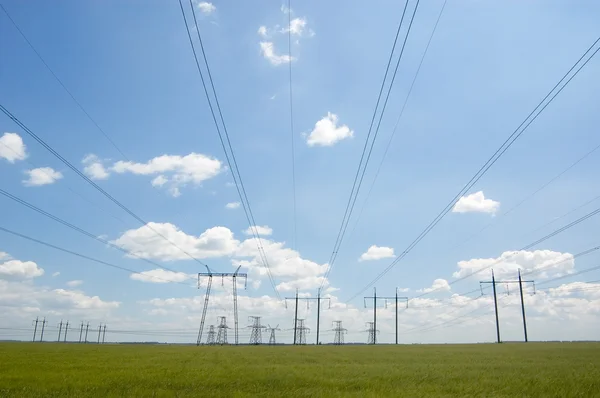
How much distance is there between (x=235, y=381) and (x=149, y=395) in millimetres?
6417

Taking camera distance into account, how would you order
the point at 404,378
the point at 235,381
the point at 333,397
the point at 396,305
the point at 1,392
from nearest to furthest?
the point at 333,397
the point at 1,392
the point at 235,381
the point at 404,378
the point at 396,305

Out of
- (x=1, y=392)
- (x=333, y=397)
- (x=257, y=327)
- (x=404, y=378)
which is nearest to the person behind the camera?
(x=333, y=397)

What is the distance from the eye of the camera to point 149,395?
16953 mm

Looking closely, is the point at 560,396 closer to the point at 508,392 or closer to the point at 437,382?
the point at 508,392

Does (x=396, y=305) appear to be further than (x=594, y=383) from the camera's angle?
Yes

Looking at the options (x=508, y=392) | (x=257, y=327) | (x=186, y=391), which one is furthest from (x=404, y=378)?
(x=257, y=327)

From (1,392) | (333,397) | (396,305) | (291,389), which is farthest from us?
(396,305)

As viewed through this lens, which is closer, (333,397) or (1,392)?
(333,397)

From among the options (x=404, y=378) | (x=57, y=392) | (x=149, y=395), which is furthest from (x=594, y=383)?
(x=57, y=392)

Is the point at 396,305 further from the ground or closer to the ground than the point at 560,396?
further from the ground

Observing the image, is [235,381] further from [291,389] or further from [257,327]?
[257,327]

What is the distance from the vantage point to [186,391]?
18.6 metres

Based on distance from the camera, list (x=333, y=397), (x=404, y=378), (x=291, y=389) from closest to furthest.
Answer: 1. (x=333, y=397)
2. (x=291, y=389)
3. (x=404, y=378)

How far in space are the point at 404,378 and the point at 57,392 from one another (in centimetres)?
Result: 1600
